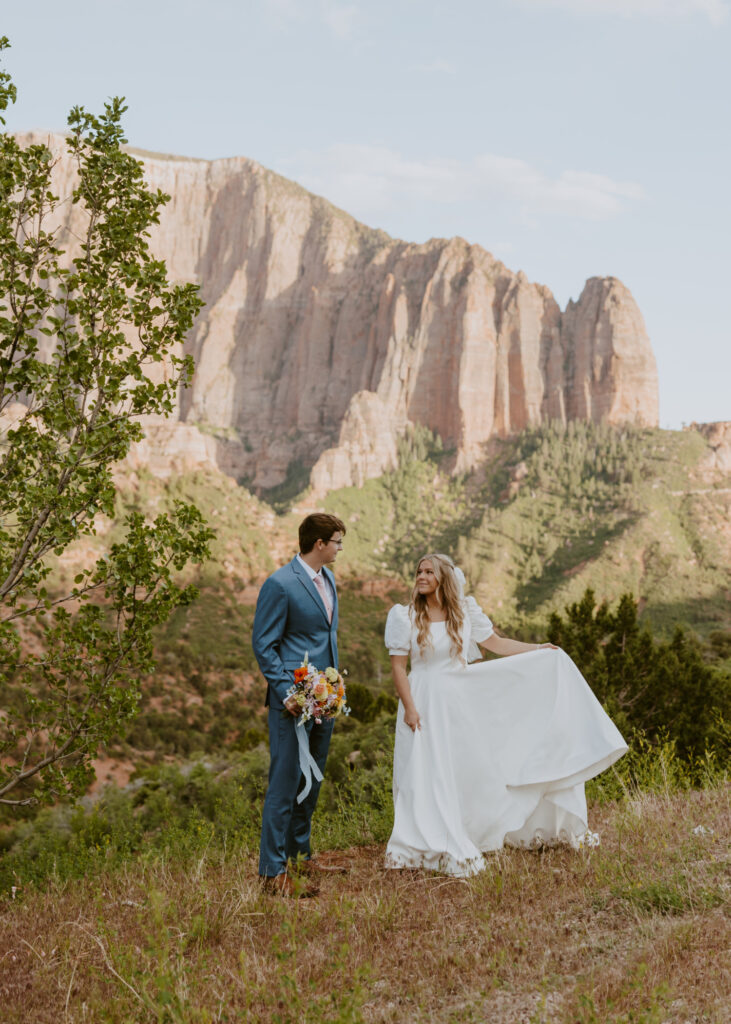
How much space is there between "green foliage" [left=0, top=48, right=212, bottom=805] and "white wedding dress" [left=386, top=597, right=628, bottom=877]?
192cm

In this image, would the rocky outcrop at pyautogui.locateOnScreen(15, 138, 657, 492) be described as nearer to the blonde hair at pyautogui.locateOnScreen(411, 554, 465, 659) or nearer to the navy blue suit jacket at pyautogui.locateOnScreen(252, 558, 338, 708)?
the blonde hair at pyautogui.locateOnScreen(411, 554, 465, 659)

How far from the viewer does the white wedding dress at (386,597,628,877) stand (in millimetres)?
5141

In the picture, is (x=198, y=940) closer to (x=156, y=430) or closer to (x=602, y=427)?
(x=156, y=430)

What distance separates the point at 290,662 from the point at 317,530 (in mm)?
811

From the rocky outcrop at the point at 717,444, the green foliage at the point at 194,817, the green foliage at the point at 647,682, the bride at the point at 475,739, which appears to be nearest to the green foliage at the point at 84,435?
the green foliage at the point at 194,817

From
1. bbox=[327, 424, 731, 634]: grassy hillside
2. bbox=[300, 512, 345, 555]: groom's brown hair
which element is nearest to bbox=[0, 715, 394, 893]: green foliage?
bbox=[300, 512, 345, 555]: groom's brown hair

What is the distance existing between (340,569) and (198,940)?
173 ft

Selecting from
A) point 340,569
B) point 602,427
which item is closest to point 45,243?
point 340,569

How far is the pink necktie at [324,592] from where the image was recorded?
16.7 feet

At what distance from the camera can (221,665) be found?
36.3 meters

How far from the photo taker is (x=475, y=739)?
535cm

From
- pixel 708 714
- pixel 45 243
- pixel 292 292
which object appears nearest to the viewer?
pixel 45 243

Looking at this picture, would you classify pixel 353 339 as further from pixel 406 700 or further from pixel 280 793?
pixel 280 793

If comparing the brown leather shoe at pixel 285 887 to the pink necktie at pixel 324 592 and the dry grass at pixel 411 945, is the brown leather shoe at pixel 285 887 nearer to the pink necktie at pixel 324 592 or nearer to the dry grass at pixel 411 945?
the dry grass at pixel 411 945
